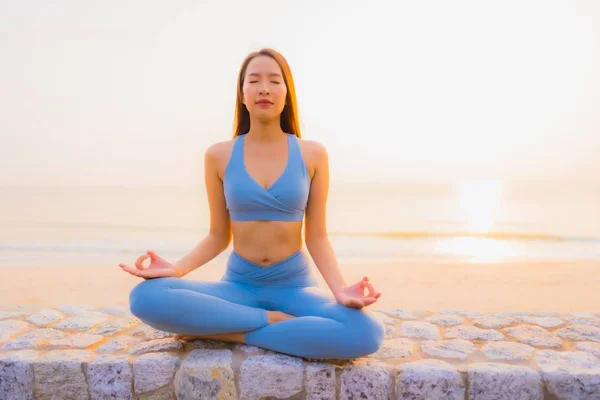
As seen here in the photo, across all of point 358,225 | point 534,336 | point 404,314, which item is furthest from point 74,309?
point 358,225

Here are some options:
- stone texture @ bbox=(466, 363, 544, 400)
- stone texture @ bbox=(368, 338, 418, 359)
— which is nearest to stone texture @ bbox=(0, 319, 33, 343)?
stone texture @ bbox=(368, 338, 418, 359)

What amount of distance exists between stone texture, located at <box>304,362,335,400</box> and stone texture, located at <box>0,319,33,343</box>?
186 centimetres

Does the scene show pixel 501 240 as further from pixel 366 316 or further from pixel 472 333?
pixel 366 316

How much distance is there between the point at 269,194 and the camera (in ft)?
9.33

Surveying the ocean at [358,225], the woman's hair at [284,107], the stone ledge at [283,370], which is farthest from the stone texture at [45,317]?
the ocean at [358,225]

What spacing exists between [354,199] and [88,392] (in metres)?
23.3

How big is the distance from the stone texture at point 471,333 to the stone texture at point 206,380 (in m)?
1.42

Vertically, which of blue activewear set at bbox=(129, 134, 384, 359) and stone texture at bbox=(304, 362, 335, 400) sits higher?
blue activewear set at bbox=(129, 134, 384, 359)


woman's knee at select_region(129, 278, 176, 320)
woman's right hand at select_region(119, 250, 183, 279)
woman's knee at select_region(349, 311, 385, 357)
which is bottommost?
woman's knee at select_region(349, 311, 385, 357)

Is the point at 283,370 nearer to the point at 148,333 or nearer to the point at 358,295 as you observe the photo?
the point at 358,295

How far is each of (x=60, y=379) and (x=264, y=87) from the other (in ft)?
6.23

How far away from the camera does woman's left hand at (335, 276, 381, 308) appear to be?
2.48m

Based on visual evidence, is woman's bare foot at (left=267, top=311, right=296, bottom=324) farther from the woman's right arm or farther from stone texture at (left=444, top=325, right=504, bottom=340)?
stone texture at (left=444, top=325, right=504, bottom=340)

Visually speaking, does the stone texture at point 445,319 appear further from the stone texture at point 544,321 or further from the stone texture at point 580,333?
the stone texture at point 580,333
